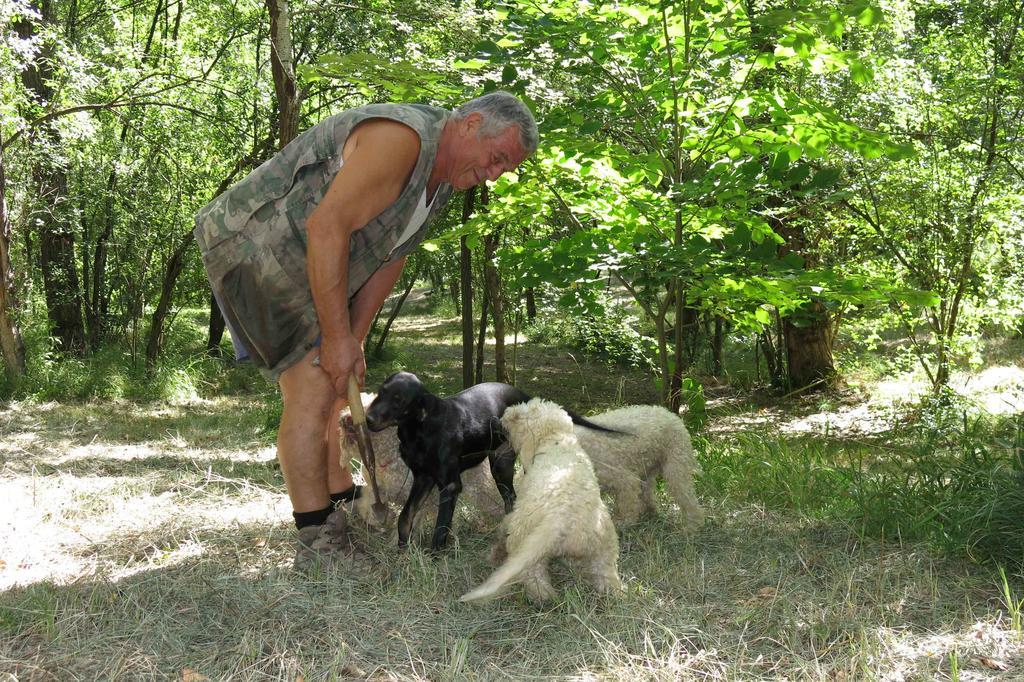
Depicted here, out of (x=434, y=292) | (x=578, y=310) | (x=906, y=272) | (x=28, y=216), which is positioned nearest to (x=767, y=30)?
(x=578, y=310)

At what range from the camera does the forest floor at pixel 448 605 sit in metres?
2.30

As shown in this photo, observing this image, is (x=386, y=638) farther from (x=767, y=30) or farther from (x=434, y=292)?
(x=434, y=292)

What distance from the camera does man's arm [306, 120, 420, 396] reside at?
274 centimetres

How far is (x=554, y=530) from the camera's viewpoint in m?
2.68

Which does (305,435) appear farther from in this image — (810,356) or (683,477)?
(810,356)

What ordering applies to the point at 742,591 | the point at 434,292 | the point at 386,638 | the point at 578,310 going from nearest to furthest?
the point at 386,638 < the point at 742,591 < the point at 578,310 < the point at 434,292

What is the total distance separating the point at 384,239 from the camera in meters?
3.08

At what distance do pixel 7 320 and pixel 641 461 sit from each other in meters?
8.49

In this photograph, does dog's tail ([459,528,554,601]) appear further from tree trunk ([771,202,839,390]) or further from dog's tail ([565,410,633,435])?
tree trunk ([771,202,839,390])

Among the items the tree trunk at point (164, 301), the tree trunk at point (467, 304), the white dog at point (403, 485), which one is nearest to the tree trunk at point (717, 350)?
the tree trunk at point (467, 304)

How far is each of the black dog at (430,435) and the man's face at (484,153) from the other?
34.5 inches

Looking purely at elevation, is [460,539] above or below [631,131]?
below

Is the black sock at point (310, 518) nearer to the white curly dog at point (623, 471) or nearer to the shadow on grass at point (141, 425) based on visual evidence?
the white curly dog at point (623, 471)

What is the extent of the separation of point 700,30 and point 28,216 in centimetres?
917
